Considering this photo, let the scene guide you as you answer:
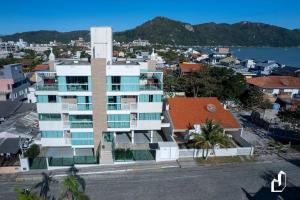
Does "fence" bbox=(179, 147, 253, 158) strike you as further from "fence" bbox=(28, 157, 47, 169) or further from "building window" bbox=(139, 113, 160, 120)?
"fence" bbox=(28, 157, 47, 169)

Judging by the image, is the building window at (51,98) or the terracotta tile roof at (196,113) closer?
the building window at (51,98)

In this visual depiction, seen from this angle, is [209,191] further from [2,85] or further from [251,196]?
[2,85]

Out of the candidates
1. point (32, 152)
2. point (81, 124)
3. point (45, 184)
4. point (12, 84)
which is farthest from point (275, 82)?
point (12, 84)

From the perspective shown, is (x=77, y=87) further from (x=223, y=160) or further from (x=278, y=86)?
(x=278, y=86)

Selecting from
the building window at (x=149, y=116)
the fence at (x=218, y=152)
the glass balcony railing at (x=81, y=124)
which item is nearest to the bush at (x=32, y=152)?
the glass balcony railing at (x=81, y=124)

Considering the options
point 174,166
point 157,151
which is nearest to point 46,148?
point 157,151

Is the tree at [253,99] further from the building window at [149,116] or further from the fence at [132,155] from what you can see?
the fence at [132,155]
